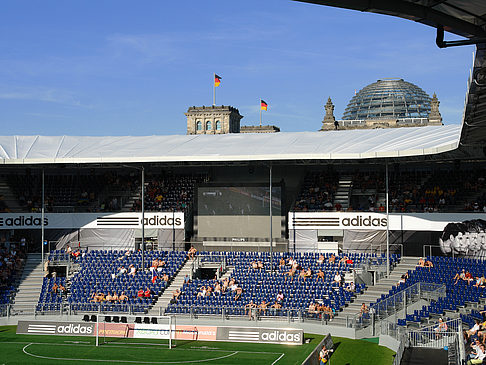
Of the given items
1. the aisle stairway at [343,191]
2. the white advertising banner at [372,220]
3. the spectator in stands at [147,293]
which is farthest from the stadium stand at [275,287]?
the aisle stairway at [343,191]

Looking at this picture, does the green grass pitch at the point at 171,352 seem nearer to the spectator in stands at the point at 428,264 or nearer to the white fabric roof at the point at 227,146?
the spectator in stands at the point at 428,264

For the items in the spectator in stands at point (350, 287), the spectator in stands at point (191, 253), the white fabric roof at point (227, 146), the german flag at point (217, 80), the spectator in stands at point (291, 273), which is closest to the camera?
the spectator in stands at point (350, 287)

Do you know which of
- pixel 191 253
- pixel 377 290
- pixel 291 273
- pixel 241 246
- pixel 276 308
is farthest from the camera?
pixel 241 246

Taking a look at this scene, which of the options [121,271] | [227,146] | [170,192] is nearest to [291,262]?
[227,146]

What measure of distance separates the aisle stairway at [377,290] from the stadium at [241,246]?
16 centimetres

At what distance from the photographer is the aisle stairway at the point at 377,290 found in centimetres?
3810

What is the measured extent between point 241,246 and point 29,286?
572 inches

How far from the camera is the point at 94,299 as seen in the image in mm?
42406

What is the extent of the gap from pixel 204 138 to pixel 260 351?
25.0 m

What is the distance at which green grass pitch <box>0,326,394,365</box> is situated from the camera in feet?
101

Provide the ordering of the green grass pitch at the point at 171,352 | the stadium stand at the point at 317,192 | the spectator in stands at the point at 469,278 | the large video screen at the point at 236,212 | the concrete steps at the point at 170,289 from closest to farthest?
the green grass pitch at the point at 171,352
the spectator in stands at the point at 469,278
the concrete steps at the point at 170,289
the large video screen at the point at 236,212
the stadium stand at the point at 317,192

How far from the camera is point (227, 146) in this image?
49844 mm

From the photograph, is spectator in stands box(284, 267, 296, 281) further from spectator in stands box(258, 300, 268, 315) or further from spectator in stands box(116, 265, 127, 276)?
spectator in stands box(116, 265, 127, 276)

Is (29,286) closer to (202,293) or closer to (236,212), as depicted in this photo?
(202,293)
